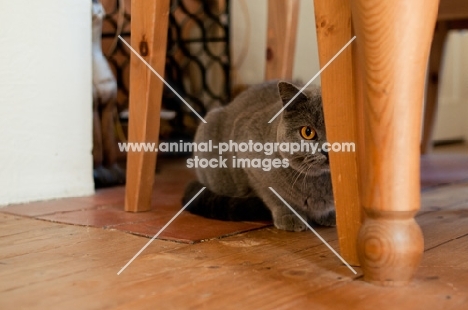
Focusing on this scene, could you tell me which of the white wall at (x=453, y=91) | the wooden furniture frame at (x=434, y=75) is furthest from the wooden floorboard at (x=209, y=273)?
the white wall at (x=453, y=91)

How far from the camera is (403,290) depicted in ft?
2.50

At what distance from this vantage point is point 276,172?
1.29 metres

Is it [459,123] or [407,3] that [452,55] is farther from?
[407,3]

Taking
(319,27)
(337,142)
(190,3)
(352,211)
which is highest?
(190,3)

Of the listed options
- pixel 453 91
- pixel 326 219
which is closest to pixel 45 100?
pixel 326 219

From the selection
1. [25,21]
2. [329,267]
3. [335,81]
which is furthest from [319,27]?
[25,21]

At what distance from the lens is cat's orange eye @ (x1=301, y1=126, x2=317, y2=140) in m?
1.21

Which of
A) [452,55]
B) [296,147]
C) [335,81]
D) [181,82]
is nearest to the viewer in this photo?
[335,81]

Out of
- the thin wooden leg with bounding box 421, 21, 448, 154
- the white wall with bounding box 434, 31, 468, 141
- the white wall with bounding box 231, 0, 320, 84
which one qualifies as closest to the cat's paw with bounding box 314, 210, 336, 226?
the thin wooden leg with bounding box 421, 21, 448, 154

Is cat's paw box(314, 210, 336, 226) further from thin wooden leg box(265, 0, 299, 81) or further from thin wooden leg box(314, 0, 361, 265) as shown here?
thin wooden leg box(265, 0, 299, 81)

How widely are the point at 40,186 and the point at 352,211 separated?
3.19 feet

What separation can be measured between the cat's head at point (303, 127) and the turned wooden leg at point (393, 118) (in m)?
0.44

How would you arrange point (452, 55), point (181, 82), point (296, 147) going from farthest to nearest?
1. point (452, 55)
2. point (181, 82)
3. point (296, 147)

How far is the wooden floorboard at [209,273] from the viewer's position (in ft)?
2.42
